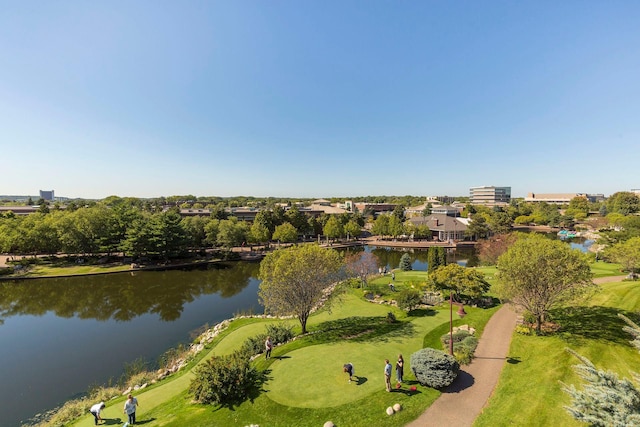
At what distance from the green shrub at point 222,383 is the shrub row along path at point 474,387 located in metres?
7.25

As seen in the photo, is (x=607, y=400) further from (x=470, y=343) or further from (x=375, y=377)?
(x=470, y=343)

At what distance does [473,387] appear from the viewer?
12.2m

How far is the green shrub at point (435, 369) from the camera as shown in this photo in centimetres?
1197

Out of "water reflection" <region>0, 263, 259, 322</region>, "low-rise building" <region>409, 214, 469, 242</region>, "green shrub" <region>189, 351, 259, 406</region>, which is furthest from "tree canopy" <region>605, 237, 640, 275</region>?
"water reflection" <region>0, 263, 259, 322</region>

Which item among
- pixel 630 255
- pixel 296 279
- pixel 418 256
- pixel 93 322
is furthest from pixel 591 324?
pixel 418 256

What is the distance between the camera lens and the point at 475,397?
37.9ft

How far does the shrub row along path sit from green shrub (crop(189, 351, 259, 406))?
286 inches

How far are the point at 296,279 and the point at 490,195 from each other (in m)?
171

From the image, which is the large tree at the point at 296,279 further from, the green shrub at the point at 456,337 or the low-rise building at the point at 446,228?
the low-rise building at the point at 446,228

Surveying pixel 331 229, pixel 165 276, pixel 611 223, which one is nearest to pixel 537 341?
pixel 165 276

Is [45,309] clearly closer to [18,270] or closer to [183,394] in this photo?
[18,270]

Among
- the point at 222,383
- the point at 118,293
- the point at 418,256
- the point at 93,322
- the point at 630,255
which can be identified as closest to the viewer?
the point at 222,383

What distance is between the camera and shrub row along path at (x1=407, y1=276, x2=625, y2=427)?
10.5 metres

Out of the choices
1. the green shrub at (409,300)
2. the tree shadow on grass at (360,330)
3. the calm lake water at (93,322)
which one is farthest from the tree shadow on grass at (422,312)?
the calm lake water at (93,322)
